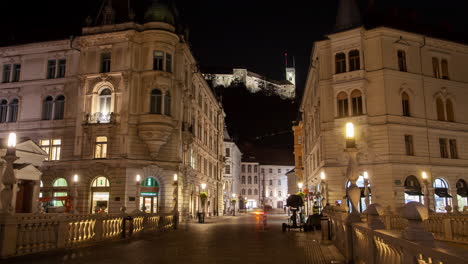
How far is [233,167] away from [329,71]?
4766 cm

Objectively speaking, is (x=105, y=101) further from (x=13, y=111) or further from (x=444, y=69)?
(x=444, y=69)

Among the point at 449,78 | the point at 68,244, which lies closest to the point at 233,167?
the point at 449,78

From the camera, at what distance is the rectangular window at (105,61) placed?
34094 mm

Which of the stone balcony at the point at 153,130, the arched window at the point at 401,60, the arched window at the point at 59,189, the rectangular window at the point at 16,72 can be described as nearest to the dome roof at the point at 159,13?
the stone balcony at the point at 153,130

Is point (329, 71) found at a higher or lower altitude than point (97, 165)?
higher

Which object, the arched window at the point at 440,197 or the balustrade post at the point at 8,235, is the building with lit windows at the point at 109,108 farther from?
the arched window at the point at 440,197

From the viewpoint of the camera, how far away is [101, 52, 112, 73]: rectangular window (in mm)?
34094

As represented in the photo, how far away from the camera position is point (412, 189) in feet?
95.1

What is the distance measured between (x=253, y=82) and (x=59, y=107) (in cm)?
10758

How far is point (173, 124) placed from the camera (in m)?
33.5

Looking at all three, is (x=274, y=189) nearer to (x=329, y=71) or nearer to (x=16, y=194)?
(x=329, y=71)

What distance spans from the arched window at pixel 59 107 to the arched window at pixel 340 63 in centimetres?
2431

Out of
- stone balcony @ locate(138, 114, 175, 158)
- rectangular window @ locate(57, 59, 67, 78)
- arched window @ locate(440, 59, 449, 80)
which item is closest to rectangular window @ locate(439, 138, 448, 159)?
arched window @ locate(440, 59, 449, 80)

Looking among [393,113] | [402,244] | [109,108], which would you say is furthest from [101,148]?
[402,244]
